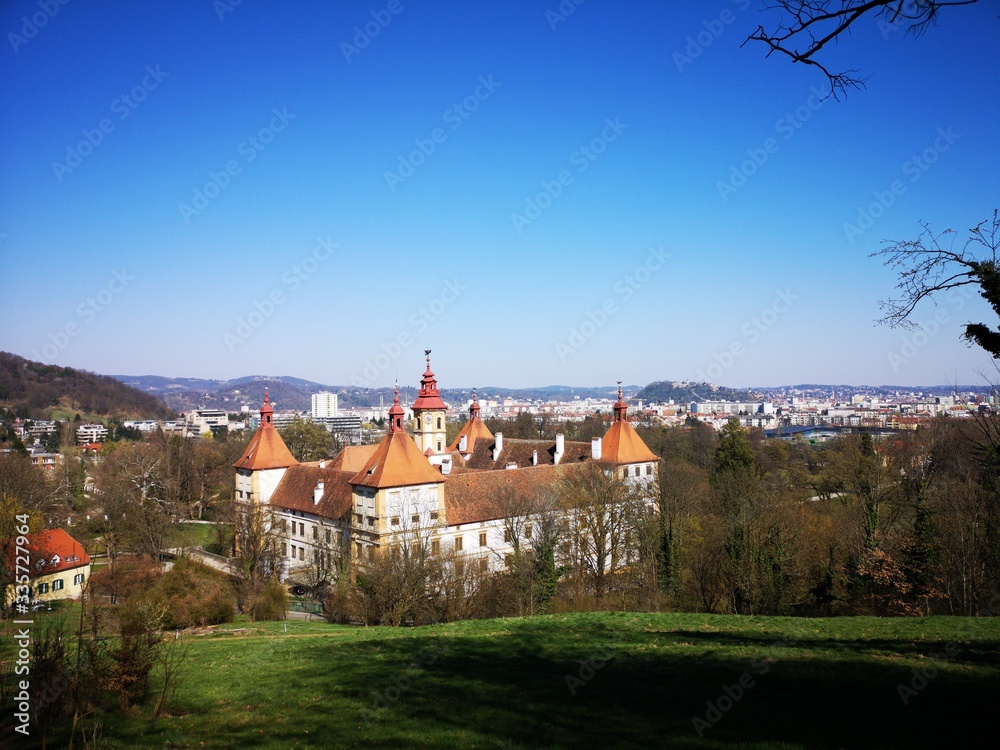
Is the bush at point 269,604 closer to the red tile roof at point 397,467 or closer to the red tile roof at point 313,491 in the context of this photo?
the red tile roof at point 397,467

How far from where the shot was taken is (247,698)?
1133cm

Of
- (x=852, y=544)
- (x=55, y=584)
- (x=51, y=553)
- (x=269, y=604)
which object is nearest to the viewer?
(x=269, y=604)

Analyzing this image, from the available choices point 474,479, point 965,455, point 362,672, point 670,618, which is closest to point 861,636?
point 670,618

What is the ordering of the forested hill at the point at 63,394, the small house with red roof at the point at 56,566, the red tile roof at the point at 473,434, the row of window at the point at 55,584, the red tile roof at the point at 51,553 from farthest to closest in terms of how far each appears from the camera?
the forested hill at the point at 63,394
the red tile roof at the point at 473,434
the row of window at the point at 55,584
the small house with red roof at the point at 56,566
the red tile roof at the point at 51,553

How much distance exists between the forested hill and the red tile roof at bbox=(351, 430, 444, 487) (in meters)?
98.0

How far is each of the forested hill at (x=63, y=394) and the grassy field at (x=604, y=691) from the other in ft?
384

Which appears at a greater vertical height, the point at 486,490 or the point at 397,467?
the point at 397,467

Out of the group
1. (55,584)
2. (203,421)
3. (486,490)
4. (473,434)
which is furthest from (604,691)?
(203,421)

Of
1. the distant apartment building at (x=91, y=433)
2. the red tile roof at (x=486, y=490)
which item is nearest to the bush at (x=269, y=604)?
the red tile roof at (x=486, y=490)

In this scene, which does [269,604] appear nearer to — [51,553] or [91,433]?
[51,553]

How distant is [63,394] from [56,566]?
122 m

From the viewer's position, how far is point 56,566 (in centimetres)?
2989

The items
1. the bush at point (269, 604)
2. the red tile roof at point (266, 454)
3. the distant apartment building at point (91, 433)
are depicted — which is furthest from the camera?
the distant apartment building at point (91, 433)

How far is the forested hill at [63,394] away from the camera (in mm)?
116581
